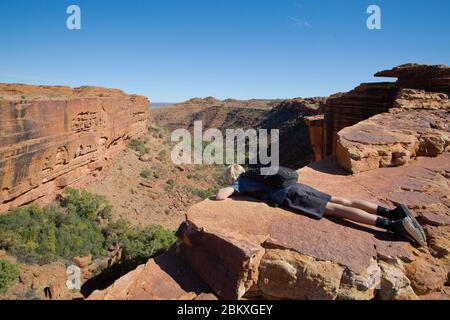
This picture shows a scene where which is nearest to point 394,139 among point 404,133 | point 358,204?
point 404,133

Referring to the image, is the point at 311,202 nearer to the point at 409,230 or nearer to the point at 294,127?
the point at 409,230

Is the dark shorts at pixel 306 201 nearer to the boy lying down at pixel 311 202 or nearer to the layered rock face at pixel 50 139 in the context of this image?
the boy lying down at pixel 311 202

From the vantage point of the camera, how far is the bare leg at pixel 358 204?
3.41 meters

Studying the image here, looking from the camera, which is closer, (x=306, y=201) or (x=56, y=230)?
(x=306, y=201)

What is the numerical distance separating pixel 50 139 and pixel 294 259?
966 centimetres

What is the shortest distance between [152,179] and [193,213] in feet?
43.6

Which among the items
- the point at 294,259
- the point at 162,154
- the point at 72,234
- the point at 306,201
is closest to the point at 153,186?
the point at 162,154

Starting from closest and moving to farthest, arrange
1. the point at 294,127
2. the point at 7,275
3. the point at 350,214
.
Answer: the point at 350,214 → the point at 7,275 → the point at 294,127

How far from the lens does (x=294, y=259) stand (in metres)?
2.74

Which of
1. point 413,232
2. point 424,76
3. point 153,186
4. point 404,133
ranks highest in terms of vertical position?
point 424,76

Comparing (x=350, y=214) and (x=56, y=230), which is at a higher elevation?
(x=350, y=214)

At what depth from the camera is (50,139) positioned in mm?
10078

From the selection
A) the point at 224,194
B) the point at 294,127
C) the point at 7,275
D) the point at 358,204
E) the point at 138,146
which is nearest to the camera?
the point at 358,204
